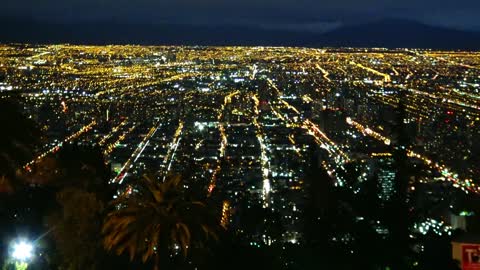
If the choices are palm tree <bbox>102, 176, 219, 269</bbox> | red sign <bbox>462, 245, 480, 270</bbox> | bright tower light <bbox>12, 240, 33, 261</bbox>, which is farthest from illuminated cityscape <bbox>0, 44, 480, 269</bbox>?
red sign <bbox>462, 245, 480, 270</bbox>

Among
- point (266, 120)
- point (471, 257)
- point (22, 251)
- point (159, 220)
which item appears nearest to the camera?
point (471, 257)

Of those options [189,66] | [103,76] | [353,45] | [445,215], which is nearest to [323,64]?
[189,66]

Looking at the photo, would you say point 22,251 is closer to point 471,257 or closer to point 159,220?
point 159,220

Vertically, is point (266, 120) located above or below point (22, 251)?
below

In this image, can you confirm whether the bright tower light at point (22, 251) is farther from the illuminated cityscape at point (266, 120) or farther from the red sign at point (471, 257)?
the red sign at point (471, 257)

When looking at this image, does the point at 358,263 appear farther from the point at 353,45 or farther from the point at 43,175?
the point at 353,45

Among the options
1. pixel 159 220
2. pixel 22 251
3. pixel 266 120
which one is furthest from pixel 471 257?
pixel 266 120
